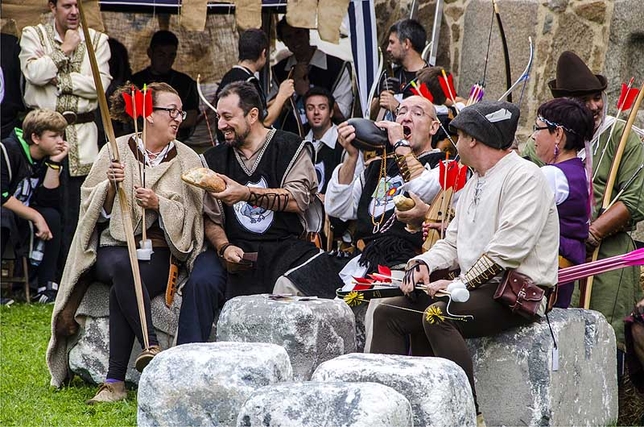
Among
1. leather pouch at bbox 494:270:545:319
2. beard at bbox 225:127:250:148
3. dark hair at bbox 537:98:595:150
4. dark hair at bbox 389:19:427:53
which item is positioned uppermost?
dark hair at bbox 389:19:427:53

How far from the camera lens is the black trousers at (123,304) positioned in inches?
231

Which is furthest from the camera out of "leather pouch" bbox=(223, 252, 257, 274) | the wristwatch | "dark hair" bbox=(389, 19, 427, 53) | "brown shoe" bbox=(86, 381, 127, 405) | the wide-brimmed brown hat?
"dark hair" bbox=(389, 19, 427, 53)

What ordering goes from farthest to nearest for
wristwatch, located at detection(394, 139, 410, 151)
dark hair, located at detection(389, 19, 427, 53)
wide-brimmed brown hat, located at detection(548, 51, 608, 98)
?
dark hair, located at detection(389, 19, 427, 53), wide-brimmed brown hat, located at detection(548, 51, 608, 98), wristwatch, located at detection(394, 139, 410, 151)

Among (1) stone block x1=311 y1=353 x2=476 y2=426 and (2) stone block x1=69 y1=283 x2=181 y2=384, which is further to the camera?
(2) stone block x1=69 y1=283 x2=181 y2=384

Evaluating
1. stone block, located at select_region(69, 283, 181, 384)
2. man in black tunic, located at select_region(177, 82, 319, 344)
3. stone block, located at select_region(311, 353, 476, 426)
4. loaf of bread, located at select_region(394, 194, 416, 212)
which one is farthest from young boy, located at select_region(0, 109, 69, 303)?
stone block, located at select_region(311, 353, 476, 426)

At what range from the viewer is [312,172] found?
6488 millimetres

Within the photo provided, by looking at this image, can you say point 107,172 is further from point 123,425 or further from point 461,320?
point 461,320

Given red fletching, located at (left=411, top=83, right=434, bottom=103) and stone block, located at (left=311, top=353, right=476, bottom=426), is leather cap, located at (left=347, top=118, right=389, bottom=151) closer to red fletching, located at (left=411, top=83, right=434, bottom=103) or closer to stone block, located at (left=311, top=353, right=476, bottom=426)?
red fletching, located at (left=411, top=83, right=434, bottom=103)

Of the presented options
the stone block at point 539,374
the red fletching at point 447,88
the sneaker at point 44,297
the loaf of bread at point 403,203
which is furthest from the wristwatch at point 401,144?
the sneaker at point 44,297

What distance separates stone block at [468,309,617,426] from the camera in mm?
4840

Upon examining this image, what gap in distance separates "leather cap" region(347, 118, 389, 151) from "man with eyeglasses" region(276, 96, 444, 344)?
29mm

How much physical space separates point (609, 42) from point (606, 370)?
2.86 meters

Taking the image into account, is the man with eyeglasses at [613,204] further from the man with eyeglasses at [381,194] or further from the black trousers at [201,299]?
the black trousers at [201,299]

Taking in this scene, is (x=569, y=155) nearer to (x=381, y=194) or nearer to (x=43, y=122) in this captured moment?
(x=381, y=194)
